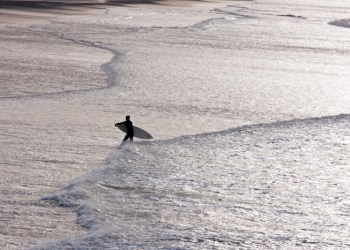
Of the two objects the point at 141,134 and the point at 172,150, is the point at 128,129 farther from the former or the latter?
the point at 172,150

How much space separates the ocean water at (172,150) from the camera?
6.56 metres

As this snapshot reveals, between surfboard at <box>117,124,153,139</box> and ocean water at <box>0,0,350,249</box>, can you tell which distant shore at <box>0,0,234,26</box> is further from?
surfboard at <box>117,124,153,139</box>

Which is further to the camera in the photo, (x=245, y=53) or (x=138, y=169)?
(x=245, y=53)

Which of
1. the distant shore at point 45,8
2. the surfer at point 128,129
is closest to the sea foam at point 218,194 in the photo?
the surfer at point 128,129

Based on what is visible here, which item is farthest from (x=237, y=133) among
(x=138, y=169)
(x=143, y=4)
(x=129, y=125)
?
(x=143, y=4)

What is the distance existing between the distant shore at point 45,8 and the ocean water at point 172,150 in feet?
25.0

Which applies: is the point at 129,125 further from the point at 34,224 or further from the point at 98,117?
the point at 34,224

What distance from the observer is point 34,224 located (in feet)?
21.1

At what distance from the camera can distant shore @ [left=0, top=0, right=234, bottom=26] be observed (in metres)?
27.1

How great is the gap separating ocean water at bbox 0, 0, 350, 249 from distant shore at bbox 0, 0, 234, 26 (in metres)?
7.62

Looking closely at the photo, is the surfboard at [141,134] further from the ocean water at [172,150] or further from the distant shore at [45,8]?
the distant shore at [45,8]

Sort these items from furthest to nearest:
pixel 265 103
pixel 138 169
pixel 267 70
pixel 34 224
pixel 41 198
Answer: pixel 267 70, pixel 265 103, pixel 138 169, pixel 41 198, pixel 34 224

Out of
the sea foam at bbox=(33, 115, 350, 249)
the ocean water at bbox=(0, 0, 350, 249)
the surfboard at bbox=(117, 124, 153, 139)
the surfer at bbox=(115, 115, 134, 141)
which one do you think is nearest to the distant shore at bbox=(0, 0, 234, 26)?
the ocean water at bbox=(0, 0, 350, 249)

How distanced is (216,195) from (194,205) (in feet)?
1.29
